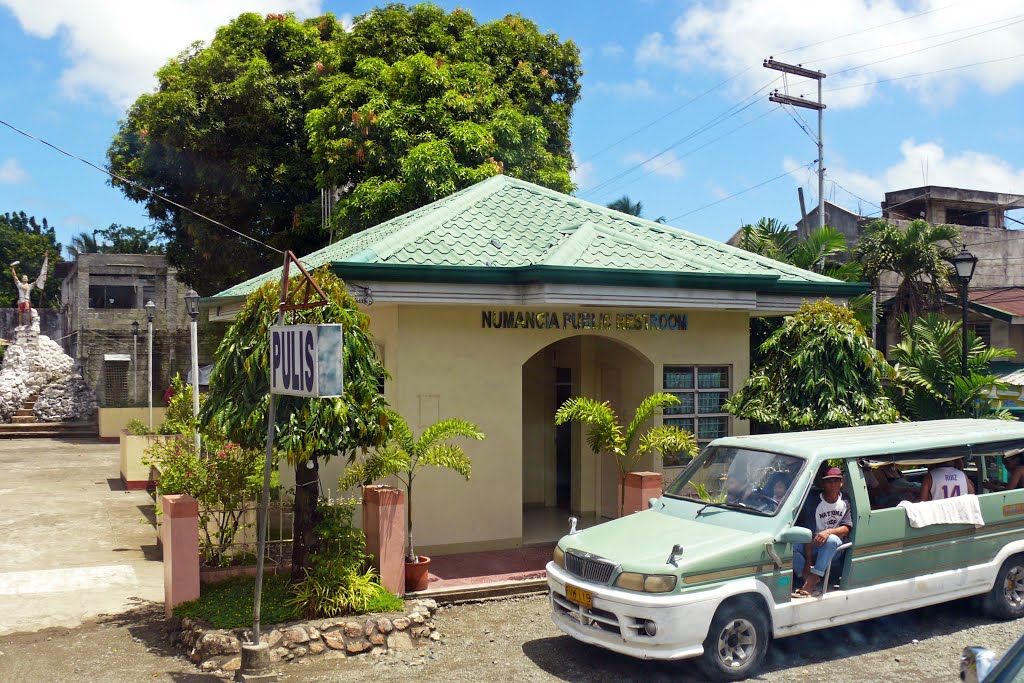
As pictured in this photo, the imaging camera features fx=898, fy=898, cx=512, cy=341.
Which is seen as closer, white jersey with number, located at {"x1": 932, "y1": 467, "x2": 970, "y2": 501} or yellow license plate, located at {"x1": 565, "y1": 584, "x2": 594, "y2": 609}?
yellow license plate, located at {"x1": 565, "y1": 584, "x2": 594, "y2": 609}

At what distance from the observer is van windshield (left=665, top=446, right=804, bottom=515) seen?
7.88 metres

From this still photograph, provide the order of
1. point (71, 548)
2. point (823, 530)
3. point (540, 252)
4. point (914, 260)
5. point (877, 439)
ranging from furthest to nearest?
point (914, 260), point (71, 548), point (540, 252), point (877, 439), point (823, 530)

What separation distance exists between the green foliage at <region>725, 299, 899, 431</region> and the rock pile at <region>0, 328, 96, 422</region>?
29.4m

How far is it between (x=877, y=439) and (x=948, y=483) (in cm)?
97

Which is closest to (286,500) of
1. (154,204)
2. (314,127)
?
(314,127)

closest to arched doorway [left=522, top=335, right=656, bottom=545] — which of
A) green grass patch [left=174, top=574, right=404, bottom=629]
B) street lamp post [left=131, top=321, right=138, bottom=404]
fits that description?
green grass patch [left=174, top=574, right=404, bottom=629]

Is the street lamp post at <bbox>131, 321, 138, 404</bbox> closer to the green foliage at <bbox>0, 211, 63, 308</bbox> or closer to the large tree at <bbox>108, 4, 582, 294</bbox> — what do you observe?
the large tree at <bbox>108, 4, 582, 294</bbox>

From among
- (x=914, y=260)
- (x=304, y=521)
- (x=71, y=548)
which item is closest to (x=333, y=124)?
(x=71, y=548)

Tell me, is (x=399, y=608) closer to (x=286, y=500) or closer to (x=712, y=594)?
(x=286, y=500)

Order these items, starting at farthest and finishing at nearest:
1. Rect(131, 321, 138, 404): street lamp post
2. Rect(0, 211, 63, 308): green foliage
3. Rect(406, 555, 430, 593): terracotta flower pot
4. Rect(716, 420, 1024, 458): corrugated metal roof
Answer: Rect(0, 211, 63, 308): green foliage
Rect(131, 321, 138, 404): street lamp post
Rect(406, 555, 430, 593): terracotta flower pot
Rect(716, 420, 1024, 458): corrugated metal roof

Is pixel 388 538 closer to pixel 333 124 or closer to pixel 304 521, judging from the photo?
pixel 304 521

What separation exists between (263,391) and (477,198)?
20.2ft

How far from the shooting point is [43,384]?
113 ft

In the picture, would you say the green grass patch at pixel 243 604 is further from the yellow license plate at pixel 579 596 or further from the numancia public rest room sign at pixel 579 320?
the numancia public rest room sign at pixel 579 320
